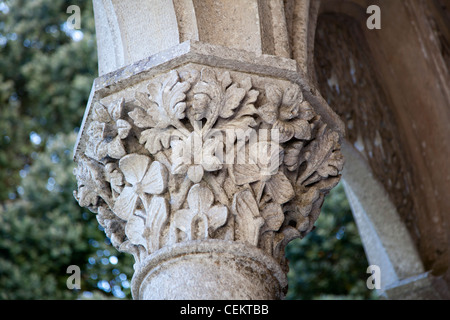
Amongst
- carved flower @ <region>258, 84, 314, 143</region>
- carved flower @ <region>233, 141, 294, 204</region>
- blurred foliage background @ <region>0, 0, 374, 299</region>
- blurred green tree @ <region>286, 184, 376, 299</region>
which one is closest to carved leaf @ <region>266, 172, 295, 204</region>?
carved flower @ <region>233, 141, 294, 204</region>

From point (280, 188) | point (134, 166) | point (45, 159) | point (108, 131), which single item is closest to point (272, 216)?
point (280, 188)

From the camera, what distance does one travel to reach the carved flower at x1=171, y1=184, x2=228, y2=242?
1.97m

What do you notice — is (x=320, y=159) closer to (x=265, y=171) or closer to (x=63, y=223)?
(x=265, y=171)

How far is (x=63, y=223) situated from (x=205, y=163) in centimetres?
414

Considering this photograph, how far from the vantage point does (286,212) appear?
7.14 feet

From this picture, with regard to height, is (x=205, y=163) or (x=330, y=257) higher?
(x=330, y=257)

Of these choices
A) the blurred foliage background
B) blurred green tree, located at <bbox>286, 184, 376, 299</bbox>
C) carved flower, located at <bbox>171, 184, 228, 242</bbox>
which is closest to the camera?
carved flower, located at <bbox>171, 184, 228, 242</bbox>

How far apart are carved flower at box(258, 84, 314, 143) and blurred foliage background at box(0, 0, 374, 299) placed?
3521mm

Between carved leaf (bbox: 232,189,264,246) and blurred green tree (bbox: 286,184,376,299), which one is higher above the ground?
blurred green tree (bbox: 286,184,376,299)

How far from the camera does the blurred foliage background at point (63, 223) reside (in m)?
5.83

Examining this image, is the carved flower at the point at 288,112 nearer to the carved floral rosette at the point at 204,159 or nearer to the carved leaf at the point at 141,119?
the carved floral rosette at the point at 204,159

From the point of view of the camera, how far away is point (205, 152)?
2.02m

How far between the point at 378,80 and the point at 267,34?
167cm

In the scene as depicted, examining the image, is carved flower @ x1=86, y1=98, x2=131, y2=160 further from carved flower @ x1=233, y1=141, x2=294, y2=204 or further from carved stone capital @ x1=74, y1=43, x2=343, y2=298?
carved flower @ x1=233, y1=141, x2=294, y2=204
